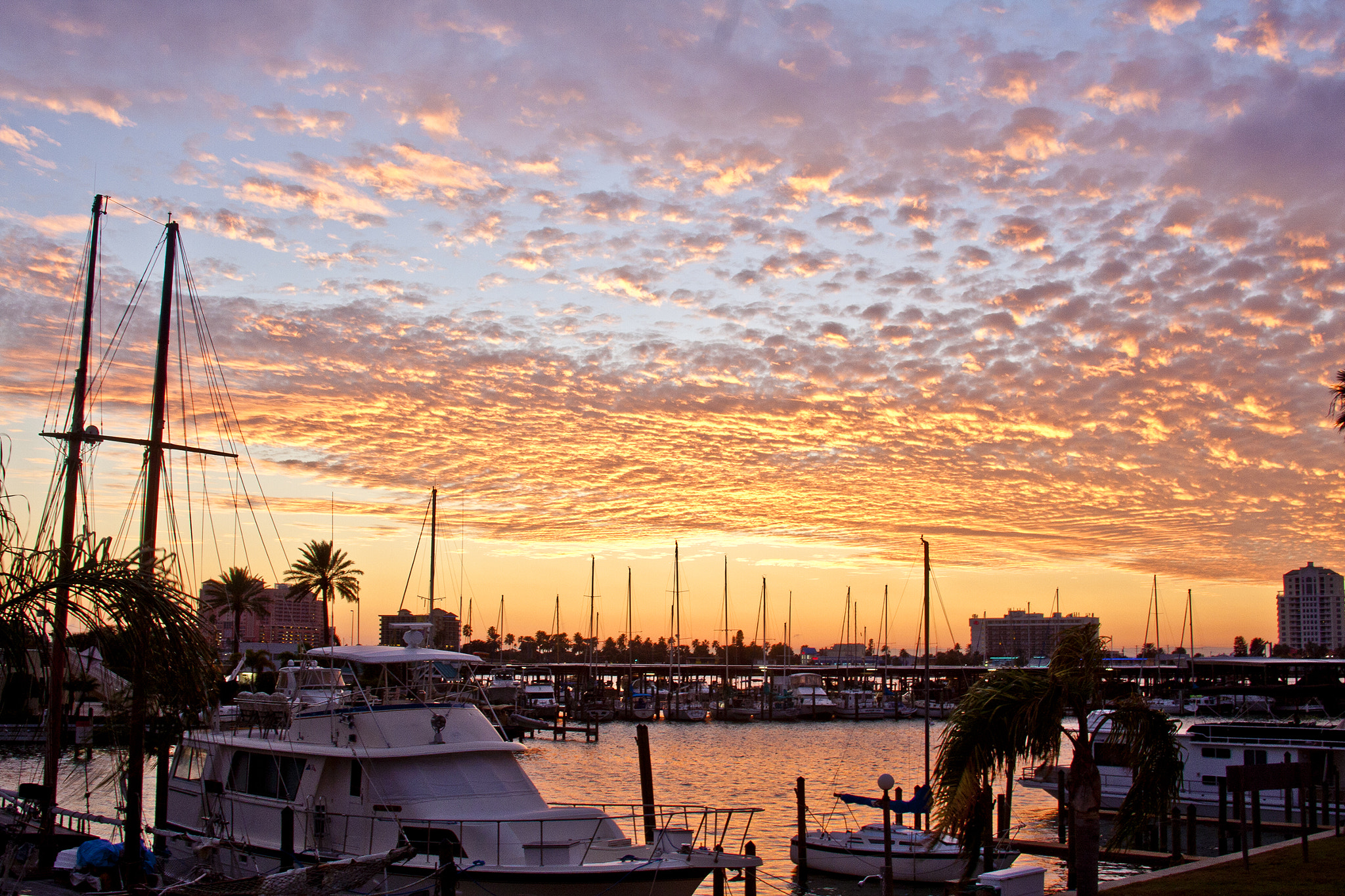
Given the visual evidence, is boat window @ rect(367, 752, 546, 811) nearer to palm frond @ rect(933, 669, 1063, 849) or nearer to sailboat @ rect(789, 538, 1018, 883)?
palm frond @ rect(933, 669, 1063, 849)

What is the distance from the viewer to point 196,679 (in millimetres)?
12805

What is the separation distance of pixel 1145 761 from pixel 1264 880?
287 inches

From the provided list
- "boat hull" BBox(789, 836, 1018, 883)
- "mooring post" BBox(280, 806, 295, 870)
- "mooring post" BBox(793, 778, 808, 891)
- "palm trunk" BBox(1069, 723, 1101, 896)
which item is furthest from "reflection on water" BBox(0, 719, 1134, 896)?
"palm trunk" BBox(1069, 723, 1101, 896)

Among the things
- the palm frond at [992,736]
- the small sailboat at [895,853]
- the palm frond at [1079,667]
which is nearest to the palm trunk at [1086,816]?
the palm frond at [992,736]

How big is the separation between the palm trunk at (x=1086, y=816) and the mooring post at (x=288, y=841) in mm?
15379

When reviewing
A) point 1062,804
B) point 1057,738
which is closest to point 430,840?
point 1057,738

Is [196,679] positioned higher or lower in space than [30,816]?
higher

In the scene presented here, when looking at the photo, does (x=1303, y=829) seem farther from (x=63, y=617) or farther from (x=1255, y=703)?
(x=1255, y=703)

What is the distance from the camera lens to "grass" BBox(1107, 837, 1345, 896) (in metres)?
19.0

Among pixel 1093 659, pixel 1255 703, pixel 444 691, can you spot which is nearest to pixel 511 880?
pixel 444 691

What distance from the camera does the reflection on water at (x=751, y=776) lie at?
37375 millimetres

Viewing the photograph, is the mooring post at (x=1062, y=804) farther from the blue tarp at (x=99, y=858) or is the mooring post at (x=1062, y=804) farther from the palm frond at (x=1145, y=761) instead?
the blue tarp at (x=99, y=858)

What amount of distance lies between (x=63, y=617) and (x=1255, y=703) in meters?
97.8

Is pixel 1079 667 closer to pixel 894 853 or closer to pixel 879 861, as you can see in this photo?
pixel 894 853
